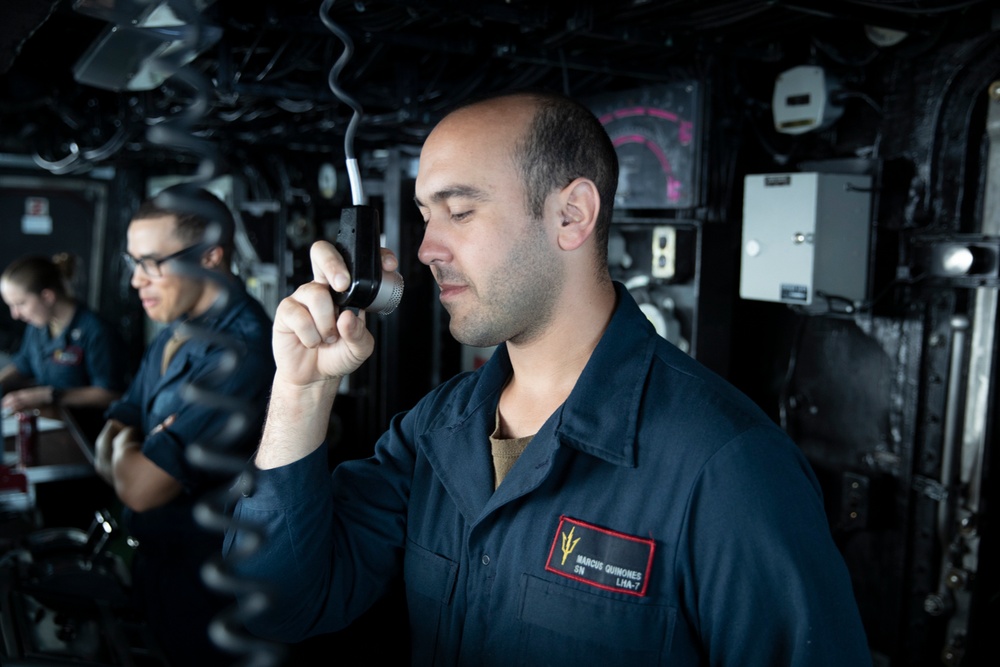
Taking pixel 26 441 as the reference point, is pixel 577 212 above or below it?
above

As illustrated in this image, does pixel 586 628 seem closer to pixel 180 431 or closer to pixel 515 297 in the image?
pixel 515 297

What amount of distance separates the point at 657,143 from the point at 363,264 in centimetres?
229

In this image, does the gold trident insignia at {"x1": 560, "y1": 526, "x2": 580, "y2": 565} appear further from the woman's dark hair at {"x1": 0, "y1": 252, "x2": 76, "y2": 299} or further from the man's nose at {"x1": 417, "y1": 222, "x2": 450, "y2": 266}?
the woman's dark hair at {"x1": 0, "y1": 252, "x2": 76, "y2": 299}

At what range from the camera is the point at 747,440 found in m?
1.29

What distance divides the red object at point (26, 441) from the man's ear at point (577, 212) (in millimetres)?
3231

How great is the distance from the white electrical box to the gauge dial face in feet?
0.88

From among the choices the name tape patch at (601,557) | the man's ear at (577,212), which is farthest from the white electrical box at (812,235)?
the name tape patch at (601,557)

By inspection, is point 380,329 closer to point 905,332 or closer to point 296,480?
point 905,332

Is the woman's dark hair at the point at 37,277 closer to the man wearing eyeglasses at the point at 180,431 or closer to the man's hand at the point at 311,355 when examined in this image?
the man wearing eyeglasses at the point at 180,431

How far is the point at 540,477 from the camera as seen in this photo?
1396 mm

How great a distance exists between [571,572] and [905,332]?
2.23 m

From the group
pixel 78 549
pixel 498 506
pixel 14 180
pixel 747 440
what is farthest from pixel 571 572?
pixel 14 180

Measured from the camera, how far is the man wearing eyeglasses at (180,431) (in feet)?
8.39

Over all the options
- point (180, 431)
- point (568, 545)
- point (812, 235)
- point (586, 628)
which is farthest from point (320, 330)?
point (812, 235)
